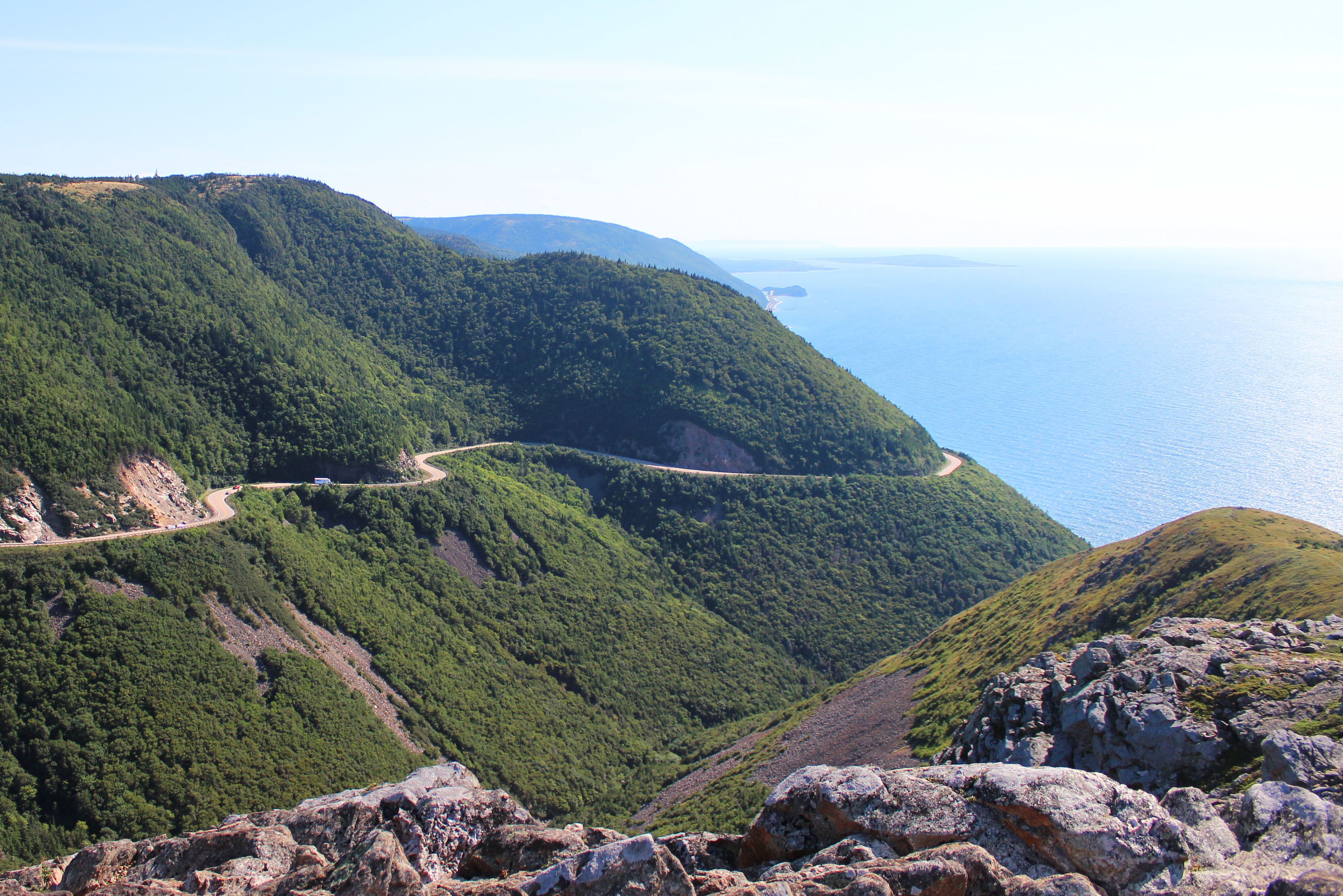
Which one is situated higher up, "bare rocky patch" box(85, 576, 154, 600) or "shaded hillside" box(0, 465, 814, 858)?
"bare rocky patch" box(85, 576, 154, 600)

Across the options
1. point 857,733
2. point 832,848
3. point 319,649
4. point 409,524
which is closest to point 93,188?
point 409,524

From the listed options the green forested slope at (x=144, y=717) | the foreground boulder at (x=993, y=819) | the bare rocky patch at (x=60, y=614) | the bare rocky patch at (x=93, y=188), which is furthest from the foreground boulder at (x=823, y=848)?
the bare rocky patch at (x=93, y=188)

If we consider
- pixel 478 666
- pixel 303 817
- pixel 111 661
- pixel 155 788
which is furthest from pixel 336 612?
pixel 303 817

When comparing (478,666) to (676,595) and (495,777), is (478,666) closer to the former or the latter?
(495,777)

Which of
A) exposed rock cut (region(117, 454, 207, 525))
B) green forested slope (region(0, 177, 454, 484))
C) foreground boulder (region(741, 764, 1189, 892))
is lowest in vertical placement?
exposed rock cut (region(117, 454, 207, 525))

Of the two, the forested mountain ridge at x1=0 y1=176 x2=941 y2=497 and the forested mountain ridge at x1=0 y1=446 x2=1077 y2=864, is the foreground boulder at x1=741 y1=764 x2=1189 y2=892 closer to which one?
the forested mountain ridge at x1=0 y1=446 x2=1077 y2=864

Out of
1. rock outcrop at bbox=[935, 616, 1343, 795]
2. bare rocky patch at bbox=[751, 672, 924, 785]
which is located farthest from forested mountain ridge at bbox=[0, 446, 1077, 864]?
rock outcrop at bbox=[935, 616, 1343, 795]
